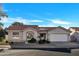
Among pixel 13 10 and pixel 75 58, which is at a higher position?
pixel 13 10

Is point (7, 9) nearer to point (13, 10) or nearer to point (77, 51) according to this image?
point (13, 10)

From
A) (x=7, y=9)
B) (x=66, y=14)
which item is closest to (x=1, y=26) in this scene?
(x=7, y=9)

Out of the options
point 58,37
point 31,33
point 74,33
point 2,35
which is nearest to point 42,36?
point 31,33

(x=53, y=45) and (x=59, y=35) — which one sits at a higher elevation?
(x=59, y=35)

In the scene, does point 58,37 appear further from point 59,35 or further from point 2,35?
point 2,35

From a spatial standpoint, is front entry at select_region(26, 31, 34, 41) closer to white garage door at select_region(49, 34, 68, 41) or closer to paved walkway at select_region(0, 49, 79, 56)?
paved walkway at select_region(0, 49, 79, 56)

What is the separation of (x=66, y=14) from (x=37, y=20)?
0.65 m

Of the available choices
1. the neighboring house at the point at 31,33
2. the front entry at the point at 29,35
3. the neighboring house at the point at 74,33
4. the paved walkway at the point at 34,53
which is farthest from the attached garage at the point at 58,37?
the front entry at the point at 29,35

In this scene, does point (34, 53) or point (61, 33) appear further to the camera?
point (61, 33)

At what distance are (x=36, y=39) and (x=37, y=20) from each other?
0.43 m

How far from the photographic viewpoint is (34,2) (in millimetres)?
16078

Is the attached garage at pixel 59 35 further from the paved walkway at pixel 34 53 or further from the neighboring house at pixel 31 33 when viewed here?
the paved walkway at pixel 34 53

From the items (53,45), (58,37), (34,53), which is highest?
(58,37)

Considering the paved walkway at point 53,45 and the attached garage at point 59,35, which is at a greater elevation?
the attached garage at point 59,35
